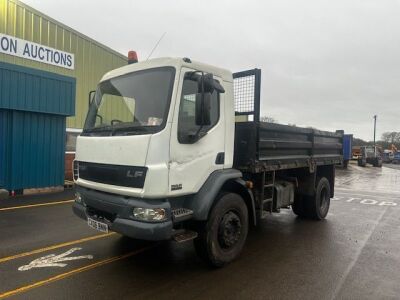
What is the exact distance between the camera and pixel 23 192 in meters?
11.1

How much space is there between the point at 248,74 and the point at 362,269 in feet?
11.1

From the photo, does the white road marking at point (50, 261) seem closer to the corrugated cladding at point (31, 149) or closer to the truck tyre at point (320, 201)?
the truck tyre at point (320, 201)

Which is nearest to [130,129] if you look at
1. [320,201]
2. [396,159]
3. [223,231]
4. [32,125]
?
[223,231]

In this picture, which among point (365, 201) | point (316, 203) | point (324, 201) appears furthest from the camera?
point (365, 201)

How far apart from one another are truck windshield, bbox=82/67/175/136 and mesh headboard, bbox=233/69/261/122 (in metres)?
1.56

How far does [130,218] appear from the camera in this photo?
424 centimetres

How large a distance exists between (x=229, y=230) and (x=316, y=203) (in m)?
3.84

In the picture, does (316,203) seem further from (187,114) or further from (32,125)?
(32,125)

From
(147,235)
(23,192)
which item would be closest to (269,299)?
(147,235)

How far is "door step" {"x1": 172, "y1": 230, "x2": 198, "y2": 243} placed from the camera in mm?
4418

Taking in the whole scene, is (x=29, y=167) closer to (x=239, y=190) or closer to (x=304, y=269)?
(x=239, y=190)

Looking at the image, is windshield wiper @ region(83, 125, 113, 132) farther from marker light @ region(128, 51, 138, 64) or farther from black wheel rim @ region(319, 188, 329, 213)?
black wheel rim @ region(319, 188, 329, 213)

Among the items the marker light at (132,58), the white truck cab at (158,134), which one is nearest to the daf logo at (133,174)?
the white truck cab at (158,134)

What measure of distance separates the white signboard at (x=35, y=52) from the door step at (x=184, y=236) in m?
12.9
